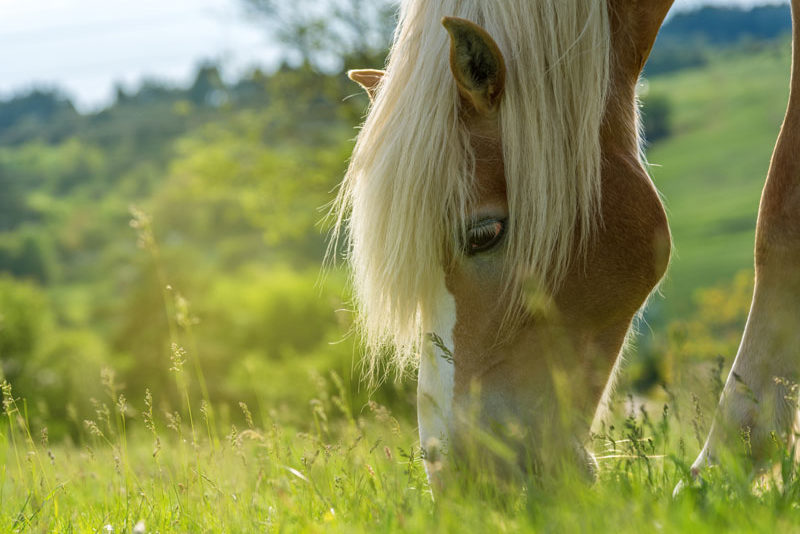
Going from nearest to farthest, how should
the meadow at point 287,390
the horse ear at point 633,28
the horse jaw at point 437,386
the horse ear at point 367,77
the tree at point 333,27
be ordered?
1. the meadow at point 287,390
2. the horse jaw at point 437,386
3. the horse ear at point 633,28
4. the horse ear at point 367,77
5. the tree at point 333,27

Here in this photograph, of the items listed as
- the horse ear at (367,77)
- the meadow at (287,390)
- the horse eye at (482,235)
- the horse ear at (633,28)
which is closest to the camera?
the meadow at (287,390)

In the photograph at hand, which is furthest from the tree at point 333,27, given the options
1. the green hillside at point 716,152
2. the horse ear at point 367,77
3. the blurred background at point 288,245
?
the green hillside at point 716,152

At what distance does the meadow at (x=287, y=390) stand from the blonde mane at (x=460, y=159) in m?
0.28

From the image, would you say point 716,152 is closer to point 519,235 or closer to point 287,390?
point 287,390

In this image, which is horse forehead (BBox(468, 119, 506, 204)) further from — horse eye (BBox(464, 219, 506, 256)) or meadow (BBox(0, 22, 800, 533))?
meadow (BBox(0, 22, 800, 533))

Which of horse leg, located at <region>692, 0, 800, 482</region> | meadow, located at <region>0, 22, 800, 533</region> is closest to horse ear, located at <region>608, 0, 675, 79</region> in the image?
horse leg, located at <region>692, 0, 800, 482</region>

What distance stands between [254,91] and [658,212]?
59.2 feet

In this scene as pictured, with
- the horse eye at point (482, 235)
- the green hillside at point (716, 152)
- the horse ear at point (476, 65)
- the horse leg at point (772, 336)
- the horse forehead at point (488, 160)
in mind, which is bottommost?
the green hillside at point (716, 152)

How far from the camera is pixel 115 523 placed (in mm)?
2357

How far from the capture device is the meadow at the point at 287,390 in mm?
1923

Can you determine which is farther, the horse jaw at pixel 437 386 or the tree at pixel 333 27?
the tree at pixel 333 27

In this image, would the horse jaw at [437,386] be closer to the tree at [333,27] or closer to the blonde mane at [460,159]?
the blonde mane at [460,159]

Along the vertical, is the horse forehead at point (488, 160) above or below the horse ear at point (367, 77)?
below

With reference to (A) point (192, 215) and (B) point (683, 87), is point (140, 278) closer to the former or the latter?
(A) point (192, 215)
